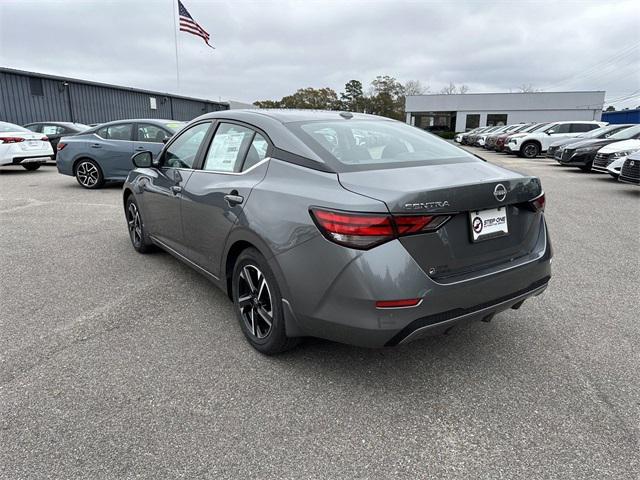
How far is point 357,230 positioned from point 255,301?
3.58 feet

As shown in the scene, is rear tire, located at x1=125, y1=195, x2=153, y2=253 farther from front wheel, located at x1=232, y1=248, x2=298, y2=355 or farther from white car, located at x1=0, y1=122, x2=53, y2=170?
white car, located at x1=0, y1=122, x2=53, y2=170

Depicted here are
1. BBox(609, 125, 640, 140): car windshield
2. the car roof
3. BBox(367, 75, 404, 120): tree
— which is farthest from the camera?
BBox(367, 75, 404, 120): tree

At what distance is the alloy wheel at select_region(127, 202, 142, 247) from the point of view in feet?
16.7

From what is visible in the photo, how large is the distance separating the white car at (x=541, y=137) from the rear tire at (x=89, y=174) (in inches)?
724

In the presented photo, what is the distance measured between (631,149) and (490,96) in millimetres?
46079

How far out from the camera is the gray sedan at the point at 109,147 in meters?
9.66

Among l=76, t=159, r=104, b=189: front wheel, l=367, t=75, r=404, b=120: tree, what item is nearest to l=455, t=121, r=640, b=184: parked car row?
l=76, t=159, r=104, b=189: front wheel

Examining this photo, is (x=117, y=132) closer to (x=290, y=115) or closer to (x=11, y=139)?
(x=11, y=139)

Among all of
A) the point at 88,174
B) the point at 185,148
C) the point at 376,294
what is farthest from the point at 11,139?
the point at 376,294

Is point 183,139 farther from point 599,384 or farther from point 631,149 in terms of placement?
point 631,149

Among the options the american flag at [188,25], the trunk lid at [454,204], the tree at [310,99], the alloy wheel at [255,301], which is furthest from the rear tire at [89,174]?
the tree at [310,99]

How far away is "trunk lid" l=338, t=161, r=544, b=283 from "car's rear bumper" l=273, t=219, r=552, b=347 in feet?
0.24

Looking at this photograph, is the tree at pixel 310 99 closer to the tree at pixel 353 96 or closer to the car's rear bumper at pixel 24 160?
the tree at pixel 353 96

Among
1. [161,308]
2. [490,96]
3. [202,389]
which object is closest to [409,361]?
[202,389]
